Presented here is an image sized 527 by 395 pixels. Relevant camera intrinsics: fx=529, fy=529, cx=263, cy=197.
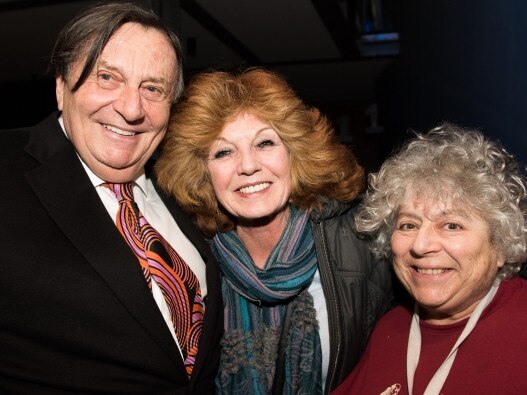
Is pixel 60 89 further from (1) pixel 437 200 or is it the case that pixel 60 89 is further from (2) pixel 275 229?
(1) pixel 437 200

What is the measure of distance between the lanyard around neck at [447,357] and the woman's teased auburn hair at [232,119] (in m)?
0.69

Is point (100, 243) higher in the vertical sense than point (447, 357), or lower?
higher

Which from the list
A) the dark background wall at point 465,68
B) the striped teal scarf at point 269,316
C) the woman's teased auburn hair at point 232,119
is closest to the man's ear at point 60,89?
the woman's teased auburn hair at point 232,119

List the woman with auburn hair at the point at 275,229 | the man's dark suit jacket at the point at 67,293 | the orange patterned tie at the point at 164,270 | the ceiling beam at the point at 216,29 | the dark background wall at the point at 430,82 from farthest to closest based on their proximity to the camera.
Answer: the ceiling beam at the point at 216,29
the dark background wall at the point at 430,82
the woman with auburn hair at the point at 275,229
the orange patterned tie at the point at 164,270
the man's dark suit jacket at the point at 67,293

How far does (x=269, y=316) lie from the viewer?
91.2 inches

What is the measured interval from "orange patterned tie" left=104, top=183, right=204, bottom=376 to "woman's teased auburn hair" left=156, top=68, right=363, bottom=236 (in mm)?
405

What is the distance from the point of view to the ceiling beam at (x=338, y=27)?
5902 mm

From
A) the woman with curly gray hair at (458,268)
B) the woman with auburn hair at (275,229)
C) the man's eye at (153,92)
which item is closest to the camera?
the woman with curly gray hair at (458,268)

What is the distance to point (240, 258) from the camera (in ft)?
7.38

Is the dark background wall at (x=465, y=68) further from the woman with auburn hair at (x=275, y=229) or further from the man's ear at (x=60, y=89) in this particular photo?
the man's ear at (x=60, y=89)

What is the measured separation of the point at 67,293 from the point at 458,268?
1220 millimetres

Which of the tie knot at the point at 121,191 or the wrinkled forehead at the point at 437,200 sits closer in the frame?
the wrinkled forehead at the point at 437,200

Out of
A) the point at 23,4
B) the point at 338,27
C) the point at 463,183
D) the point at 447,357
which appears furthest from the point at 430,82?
the point at 447,357

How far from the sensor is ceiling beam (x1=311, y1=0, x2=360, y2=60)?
5902mm
